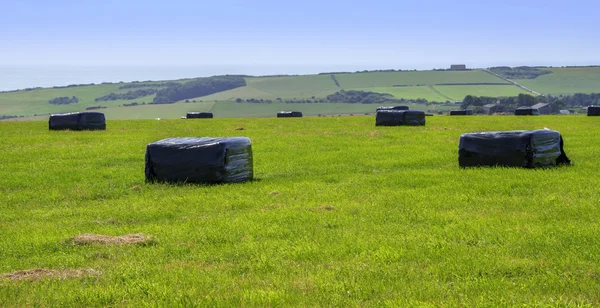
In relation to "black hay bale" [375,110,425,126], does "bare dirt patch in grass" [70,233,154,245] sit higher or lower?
lower

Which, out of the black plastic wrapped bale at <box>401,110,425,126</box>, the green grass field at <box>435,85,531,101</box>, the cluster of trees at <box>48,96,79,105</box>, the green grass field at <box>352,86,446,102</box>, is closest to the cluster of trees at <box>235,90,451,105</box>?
the green grass field at <box>352,86,446,102</box>

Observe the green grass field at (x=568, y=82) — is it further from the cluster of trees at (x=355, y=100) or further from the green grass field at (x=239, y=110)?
the green grass field at (x=239, y=110)

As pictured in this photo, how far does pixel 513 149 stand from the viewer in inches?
730

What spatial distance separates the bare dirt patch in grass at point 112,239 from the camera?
10.7m

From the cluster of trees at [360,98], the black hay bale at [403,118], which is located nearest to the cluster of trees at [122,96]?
the cluster of trees at [360,98]

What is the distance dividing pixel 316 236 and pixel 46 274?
434cm

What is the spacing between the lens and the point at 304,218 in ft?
40.1

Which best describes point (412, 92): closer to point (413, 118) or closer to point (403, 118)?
point (413, 118)

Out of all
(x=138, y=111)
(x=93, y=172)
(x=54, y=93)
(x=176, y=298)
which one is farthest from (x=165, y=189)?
(x=54, y=93)

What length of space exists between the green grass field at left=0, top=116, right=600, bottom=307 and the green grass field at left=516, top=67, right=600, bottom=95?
16506cm

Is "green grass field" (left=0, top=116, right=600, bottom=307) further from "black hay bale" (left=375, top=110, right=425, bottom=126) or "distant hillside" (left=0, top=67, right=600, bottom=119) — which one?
Answer: "distant hillside" (left=0, top=67, right=600, bottom=119)

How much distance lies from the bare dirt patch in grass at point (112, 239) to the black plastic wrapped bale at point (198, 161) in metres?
6.18

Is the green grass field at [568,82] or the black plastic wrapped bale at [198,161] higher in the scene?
the green grass field at [568,82]

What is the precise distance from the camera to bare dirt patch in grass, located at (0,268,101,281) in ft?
28.7
